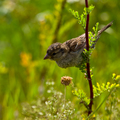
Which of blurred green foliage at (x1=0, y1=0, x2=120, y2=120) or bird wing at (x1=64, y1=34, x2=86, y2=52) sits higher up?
blurred green foliage at (x1=0, y1=0, x2=120, y2=120)

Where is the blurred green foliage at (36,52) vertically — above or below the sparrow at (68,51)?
above

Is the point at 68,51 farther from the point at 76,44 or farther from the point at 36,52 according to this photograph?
the point at 36,52

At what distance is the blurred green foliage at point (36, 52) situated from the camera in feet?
9.83

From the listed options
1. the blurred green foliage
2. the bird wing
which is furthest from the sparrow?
the blurred green foliage

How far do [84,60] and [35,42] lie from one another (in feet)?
8.41

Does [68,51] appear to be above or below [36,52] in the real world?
below

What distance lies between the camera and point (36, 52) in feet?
12.9

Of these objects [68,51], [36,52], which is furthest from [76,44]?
[36,52]

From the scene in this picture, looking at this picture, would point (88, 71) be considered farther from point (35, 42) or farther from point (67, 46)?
point (35, 42)

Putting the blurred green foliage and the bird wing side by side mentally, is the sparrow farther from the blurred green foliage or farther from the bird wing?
the blurred green foliage

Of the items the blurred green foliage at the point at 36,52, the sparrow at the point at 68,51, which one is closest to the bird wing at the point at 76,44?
the sparrow at the point at 68,51

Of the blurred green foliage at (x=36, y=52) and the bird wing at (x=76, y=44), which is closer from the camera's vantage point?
the bird wing at (x=76, y=44)

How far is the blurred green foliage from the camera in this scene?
118 inches

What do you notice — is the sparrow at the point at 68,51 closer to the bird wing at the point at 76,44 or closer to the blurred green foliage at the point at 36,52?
the bird wing at the point at 76,44
